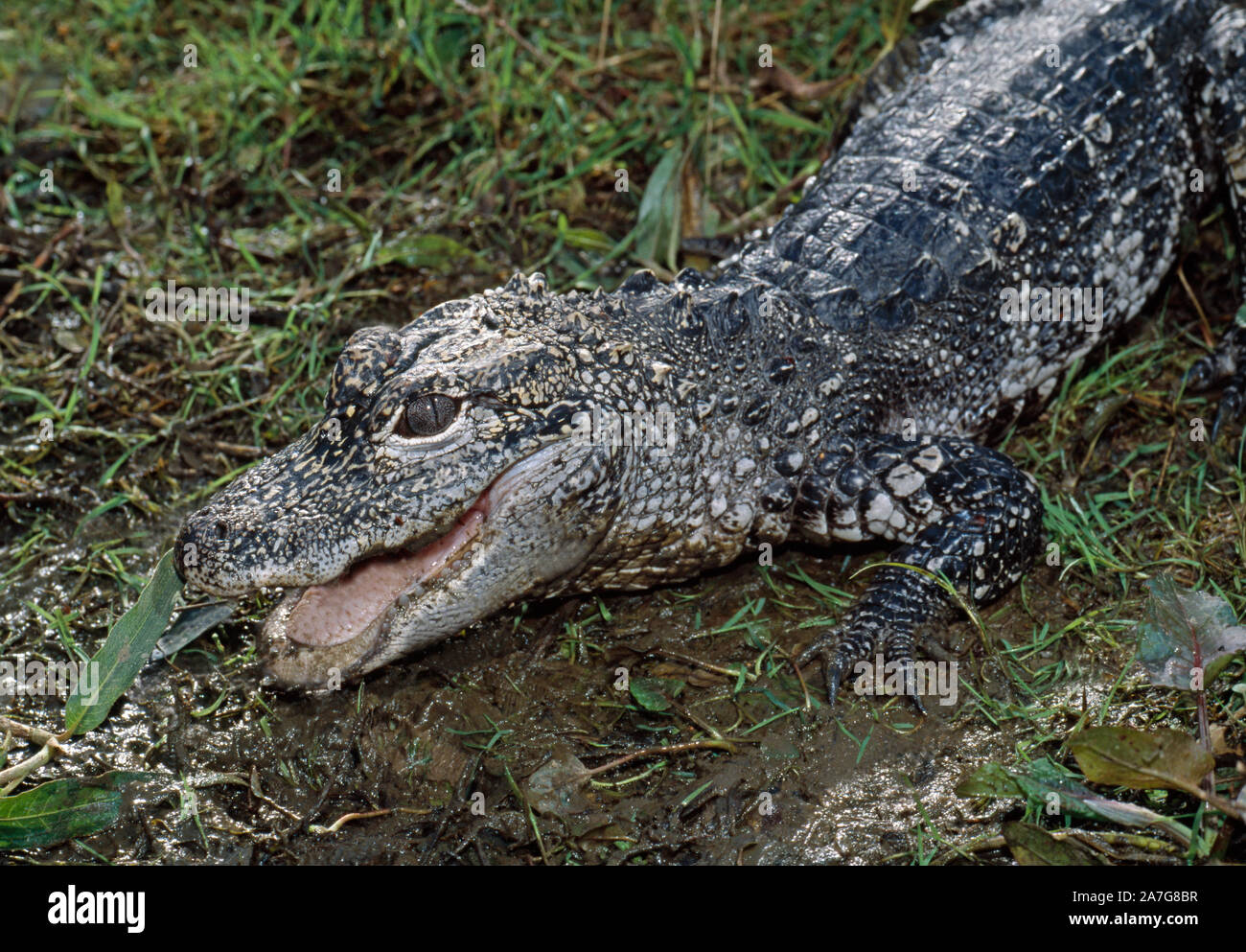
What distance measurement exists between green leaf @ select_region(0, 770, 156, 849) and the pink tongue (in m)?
0.71

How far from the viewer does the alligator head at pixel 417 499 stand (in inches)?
137

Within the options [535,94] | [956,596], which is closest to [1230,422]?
[956,596]

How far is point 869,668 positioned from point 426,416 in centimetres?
155

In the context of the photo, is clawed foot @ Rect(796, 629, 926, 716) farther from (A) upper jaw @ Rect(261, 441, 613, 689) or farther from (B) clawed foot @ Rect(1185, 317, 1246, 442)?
(B) clawed foot @ Rect(1185, 317, 1246, 442)

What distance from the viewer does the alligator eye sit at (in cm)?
356

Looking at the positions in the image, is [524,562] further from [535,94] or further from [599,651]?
[535,94]

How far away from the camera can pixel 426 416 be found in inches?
140

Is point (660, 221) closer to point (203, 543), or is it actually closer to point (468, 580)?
point (468, 580)

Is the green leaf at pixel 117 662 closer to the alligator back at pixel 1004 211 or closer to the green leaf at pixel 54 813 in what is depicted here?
the green leaf at pixel 54 813

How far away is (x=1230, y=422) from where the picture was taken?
4.55m

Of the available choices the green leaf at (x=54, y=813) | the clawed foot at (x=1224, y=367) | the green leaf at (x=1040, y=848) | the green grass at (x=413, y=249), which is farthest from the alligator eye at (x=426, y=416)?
the clawed foot at (x=1224, y=367)

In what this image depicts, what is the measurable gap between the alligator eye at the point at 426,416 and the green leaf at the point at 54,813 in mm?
1271

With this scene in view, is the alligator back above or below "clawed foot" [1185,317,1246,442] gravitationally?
above

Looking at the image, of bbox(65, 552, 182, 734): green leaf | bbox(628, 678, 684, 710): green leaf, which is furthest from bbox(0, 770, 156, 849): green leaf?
bbox(628, 678, 684, 710): green leaf
